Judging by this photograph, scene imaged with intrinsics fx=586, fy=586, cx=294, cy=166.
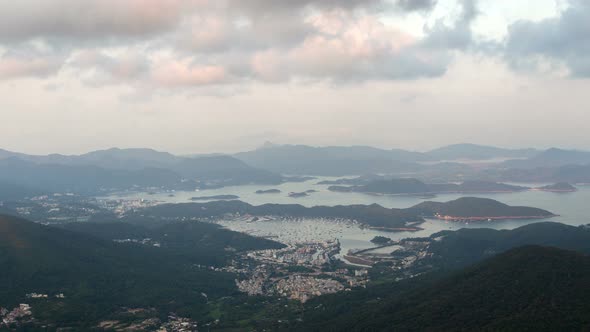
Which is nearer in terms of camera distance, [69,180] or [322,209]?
[322,209]

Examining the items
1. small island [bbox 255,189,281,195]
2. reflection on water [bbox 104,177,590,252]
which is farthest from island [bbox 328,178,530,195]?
small island [bbox 255,189,281,195]

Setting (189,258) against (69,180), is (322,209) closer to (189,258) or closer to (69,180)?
(189,258)

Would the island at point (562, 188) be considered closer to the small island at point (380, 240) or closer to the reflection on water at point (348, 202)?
the reflection on water at point (348, 202)

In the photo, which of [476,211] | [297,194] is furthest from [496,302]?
[297,194]

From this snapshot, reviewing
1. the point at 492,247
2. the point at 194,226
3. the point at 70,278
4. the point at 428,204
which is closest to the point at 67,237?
the point at 70,278

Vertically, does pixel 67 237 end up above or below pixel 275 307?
above

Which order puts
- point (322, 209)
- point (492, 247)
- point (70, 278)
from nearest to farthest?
point (70, 278) → point (492, 247) → point (322, 209)

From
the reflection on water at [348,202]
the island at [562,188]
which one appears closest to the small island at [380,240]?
the reflection on water at [348,202]
